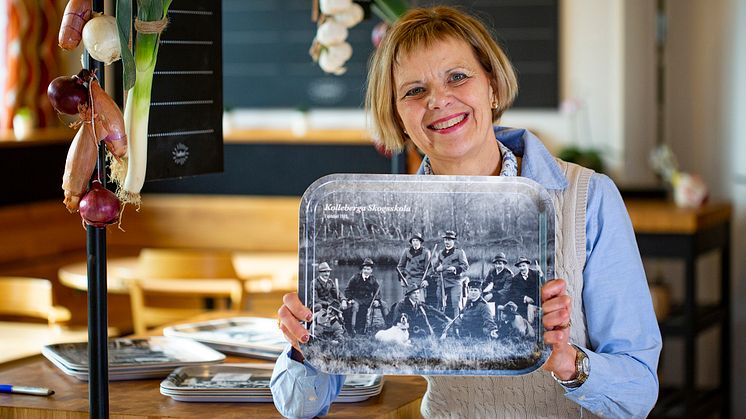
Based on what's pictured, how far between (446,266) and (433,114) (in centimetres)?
27

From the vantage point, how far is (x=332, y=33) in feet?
8.72

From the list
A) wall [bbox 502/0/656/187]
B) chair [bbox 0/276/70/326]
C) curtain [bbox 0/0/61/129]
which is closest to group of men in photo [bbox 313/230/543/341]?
chair [bbox 0/276/70/326]

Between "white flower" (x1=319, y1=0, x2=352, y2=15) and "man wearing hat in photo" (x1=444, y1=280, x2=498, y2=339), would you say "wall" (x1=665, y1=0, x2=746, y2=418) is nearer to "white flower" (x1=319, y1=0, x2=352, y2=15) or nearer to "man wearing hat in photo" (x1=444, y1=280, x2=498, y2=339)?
"white flower" (x1=319, y1=0, x2=352, y2=15)

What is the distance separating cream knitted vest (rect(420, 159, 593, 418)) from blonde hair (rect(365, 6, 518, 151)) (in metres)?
0.18

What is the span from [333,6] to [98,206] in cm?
117

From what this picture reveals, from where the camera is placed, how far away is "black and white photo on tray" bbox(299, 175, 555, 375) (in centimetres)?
165

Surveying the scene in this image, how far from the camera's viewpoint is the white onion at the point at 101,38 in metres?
1.62

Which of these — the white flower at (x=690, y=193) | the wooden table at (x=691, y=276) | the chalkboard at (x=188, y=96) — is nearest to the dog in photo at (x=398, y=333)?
the chalkboard at (x=188, y=96)

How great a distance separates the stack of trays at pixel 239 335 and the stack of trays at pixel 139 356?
0.13 feet

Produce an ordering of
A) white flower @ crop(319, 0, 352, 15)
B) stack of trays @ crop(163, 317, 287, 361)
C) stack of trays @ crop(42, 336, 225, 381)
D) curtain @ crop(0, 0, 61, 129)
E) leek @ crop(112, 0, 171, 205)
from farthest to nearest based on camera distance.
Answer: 1. curtain @ crop(0, 0, 61, 129)
2. white flower @ crop(319, 0, 352, 15)
3. stack of trays @ crop(163, 317, 287, 361)
4. stack of trays @ crop(42, 336, 225, 381)
5. leek @ crop(112, 0, 171, 205)

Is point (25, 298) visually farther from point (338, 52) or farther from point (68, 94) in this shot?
point (68, 94)

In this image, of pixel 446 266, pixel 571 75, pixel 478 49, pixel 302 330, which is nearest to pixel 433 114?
pixel 478 49

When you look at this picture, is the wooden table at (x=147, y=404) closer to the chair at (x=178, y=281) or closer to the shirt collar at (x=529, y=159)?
the shirt collar at (x=529, y=159)

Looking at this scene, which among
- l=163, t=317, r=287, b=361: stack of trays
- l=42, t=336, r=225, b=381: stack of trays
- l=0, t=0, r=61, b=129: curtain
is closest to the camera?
l=42, t=336, r=225, b=381: stack of trays
